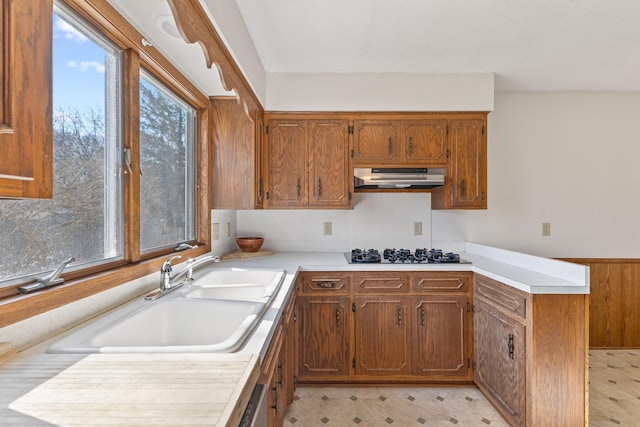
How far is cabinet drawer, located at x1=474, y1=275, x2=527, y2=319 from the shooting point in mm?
1765

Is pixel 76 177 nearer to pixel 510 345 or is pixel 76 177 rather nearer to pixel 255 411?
pixel 255 411

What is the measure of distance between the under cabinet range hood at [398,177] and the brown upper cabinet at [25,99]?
2.08m

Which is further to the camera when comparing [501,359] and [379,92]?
[379,92]

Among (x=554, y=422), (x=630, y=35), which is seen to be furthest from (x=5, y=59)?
(x=630, y=35)

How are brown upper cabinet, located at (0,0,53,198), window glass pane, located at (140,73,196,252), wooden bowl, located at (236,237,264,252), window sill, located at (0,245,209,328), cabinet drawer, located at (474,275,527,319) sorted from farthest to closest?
wooden bowl, located at (236,237,264,252) < cabinet drawer, located at (474,275,527,319) < window glass pane, located at (140,73,196,252) < window sill, located at (0,245,209,328) < brown upper cabinet, located at (0,0,53,198)

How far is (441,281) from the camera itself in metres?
2.26

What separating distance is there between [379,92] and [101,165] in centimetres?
199

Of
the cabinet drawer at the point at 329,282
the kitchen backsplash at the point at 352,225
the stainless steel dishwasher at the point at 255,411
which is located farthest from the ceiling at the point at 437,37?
the cabinet drawer at the point at 329,282

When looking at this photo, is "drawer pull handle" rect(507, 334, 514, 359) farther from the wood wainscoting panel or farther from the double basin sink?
the wood wainscoting panel

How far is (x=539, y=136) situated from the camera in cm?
289

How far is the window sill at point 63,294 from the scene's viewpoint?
844 millimetres

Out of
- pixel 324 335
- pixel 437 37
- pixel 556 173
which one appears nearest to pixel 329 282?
pixel 324 335

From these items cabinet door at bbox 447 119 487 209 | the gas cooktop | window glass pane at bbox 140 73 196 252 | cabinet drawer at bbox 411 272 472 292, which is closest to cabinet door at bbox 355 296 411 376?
cabinet drawer at bbox 411 272 472 292

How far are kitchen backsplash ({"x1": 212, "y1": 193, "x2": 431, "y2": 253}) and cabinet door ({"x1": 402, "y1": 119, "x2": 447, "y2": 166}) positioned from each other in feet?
1.42
